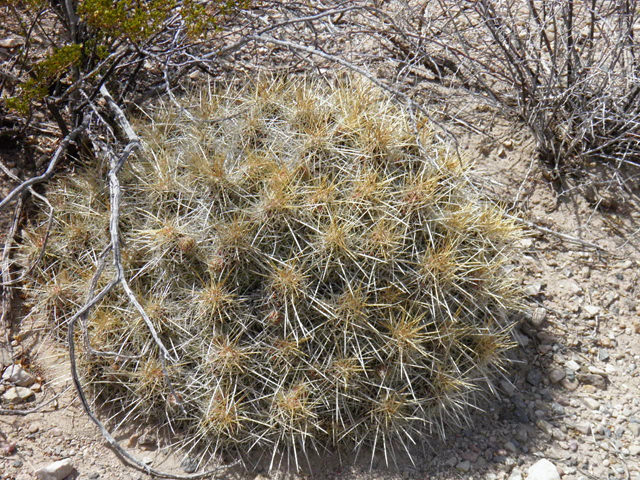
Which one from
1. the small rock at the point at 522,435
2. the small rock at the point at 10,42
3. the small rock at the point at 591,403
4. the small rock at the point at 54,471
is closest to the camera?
the small rock at the point at 54,471

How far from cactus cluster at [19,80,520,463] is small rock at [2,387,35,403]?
32 cm

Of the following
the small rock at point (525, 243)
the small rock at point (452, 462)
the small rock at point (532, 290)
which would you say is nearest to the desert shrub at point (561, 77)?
the small rock at point (525, 243)

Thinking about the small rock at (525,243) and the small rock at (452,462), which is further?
the small rock at (525,243)

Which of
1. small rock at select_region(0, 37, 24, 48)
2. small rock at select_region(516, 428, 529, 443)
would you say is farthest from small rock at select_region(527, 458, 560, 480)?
small rock at select_region(0, 37, 24, 48)

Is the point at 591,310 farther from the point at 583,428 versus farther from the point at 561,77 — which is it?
the point at 561,77

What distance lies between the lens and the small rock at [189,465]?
3.05 metres

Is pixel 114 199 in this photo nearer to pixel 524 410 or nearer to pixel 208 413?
pixel 208 413

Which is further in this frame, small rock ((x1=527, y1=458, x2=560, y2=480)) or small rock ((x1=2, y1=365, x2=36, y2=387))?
small rock ((x1=2, y1=365, x2=36, y2=387))

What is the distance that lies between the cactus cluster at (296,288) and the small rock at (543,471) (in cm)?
43

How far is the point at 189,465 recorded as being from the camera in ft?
10.1

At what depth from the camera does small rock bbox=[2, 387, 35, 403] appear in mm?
3201

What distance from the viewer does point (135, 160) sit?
3.54 metres

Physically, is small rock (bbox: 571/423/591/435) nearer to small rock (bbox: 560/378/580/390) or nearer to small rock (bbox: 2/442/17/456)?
small rock (bbox: 560/378/580/390)

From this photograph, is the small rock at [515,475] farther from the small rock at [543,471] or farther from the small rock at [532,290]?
the small rock at [532,290]
